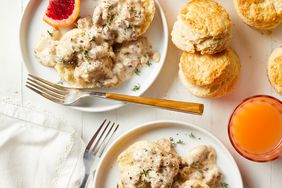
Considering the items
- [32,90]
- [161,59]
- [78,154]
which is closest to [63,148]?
[78,154]

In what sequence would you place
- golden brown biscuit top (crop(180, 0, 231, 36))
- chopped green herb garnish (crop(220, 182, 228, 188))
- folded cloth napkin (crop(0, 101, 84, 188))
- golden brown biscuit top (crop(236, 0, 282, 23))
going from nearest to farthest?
golden brown biscuit top (crop(180, 0, 231, 36)) < golden brown biscuit top (crop(236, 0, 282, 23)) < chopped green herb garnish (crop(220, 182, 228, 188)) < folded cloth napkin (crop(0, 101, 84, 188))

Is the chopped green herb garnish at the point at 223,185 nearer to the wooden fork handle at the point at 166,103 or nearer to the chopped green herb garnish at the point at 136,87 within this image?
the wooden fork handle at the point at 166,103

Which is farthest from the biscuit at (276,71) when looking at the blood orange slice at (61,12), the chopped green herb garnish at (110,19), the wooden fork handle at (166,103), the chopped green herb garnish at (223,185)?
the blood orange slice at (61,12)

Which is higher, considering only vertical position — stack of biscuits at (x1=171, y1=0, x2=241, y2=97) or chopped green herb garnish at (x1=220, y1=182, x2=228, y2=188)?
stack of biscuits at (x1=171, y1=0, x2=241, y2=97)

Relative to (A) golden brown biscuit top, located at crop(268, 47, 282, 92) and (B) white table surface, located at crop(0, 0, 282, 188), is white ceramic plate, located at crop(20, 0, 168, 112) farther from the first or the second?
(A) golden brown biscuit top, located at crop(268, 47, 282, 92)

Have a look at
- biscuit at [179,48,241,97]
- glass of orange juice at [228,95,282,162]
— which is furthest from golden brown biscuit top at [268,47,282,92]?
biscuit at [179,48,241,97]

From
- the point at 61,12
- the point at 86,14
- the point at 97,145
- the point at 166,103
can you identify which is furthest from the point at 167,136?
the point at 61,12

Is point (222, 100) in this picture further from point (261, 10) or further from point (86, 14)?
point (86, 14)
